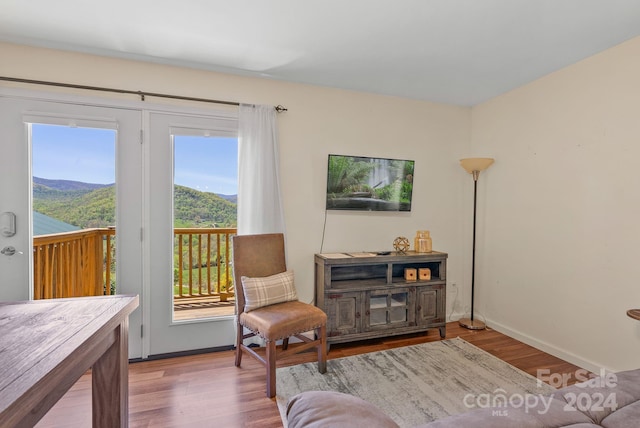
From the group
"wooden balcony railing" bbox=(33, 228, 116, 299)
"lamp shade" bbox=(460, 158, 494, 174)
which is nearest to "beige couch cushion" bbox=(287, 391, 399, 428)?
"wooden balcony railing" bbox=(33, 228, 116, 299)

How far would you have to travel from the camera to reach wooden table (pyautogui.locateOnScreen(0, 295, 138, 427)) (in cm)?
77

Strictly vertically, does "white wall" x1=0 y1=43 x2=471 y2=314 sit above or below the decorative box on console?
above

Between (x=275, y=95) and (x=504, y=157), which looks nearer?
(x=275, y=95)

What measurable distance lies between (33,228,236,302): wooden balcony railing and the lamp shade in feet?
8.21

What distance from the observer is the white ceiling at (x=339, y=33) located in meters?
1.88

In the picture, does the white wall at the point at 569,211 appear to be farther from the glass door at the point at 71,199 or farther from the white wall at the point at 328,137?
the glass door at the point at 71,199

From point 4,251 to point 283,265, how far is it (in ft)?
6.72

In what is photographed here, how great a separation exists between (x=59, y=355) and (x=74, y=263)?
1.97 meters

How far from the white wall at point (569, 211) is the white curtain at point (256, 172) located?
240 cm

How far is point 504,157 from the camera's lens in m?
3.22

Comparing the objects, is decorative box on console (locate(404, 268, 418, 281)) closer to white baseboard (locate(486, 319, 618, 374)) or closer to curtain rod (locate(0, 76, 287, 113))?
white baseboard (locate(486, 319, 618, 374))

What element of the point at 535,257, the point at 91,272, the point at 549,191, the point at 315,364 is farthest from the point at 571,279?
the point at 91,272

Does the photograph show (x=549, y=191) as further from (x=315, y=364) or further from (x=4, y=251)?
(x=4, y=251)

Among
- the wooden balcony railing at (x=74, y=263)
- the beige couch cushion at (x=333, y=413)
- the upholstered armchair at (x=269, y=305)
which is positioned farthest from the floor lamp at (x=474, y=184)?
the wooden balcony railing at (x=74, y=263)
